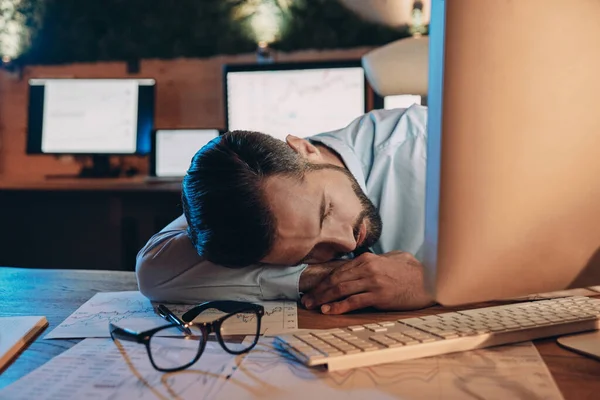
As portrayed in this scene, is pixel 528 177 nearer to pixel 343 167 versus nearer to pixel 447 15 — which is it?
pixel 447 15

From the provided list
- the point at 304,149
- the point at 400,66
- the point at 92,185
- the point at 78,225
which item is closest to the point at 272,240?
the point at 304,149

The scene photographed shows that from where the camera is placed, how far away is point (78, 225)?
7.56 feet

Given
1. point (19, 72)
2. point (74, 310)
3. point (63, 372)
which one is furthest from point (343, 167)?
point (19, 72)

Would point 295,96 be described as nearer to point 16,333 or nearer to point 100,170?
point 100,170

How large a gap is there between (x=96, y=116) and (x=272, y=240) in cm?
173

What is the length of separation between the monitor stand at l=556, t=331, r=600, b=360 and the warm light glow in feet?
8.63

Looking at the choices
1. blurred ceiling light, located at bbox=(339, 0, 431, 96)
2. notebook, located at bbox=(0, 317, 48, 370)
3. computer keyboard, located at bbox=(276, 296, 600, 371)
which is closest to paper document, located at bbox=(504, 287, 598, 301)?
computer keyboard, located at bbox=(276, 296, 600, 371)

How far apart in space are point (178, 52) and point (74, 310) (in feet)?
6.05

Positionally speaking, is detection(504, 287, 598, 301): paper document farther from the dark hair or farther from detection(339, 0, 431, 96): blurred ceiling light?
detection(339, 0, 431, 96): blurred ceiling light

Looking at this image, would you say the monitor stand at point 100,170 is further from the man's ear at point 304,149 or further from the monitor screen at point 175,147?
the man's ear at point 304,149

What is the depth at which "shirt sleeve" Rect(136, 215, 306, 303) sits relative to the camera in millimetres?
863

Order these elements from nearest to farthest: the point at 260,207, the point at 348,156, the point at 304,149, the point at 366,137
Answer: the point at 260,207 → the point at 304,149 → the point at 348,156 → the point at 366,137

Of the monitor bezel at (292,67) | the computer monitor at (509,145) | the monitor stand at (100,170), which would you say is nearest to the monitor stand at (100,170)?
the monitor stand at (100,170)

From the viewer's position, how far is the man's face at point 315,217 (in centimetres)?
82
